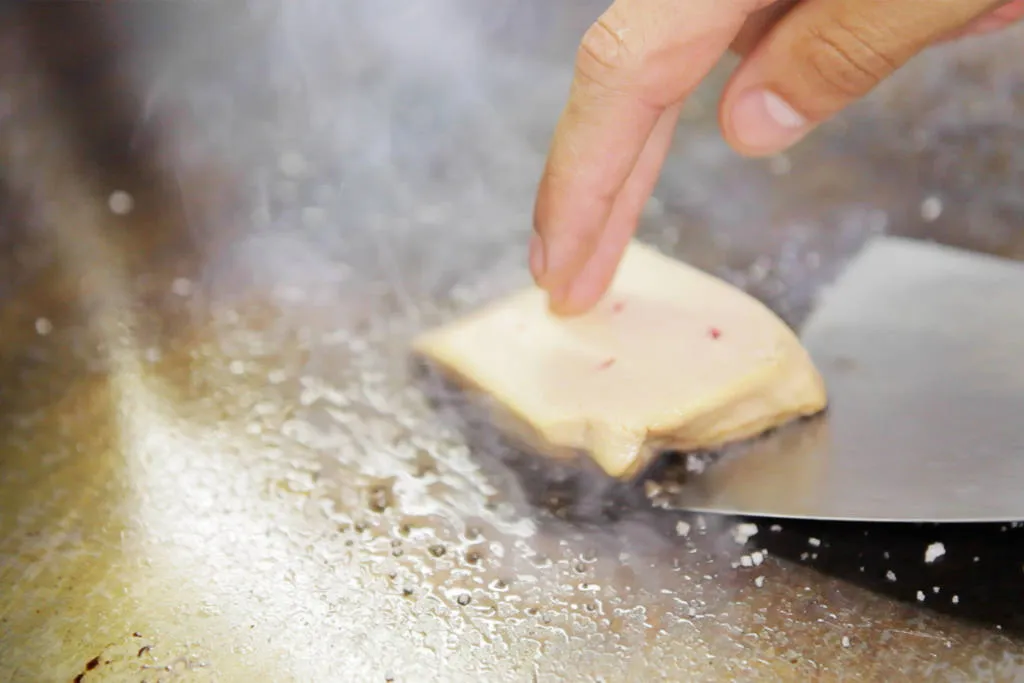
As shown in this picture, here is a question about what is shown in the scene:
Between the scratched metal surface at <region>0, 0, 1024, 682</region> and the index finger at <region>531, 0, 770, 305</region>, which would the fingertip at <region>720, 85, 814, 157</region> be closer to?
the index finger at <region>531, 0, 770, 305</region>

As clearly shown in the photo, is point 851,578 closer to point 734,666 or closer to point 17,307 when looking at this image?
point 734,666

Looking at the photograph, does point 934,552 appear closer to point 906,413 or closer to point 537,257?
point 906,413

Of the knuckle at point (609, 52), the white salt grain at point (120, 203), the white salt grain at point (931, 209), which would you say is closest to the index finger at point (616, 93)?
the knuckle at point (609, 52)

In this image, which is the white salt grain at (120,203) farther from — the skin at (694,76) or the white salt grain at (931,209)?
the white salt grain at (931,209)

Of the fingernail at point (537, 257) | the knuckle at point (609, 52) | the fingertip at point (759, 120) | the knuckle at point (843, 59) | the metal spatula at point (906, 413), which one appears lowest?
the metal spatula at point (906, 413)

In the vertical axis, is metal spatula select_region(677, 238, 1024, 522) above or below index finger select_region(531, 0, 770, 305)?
below

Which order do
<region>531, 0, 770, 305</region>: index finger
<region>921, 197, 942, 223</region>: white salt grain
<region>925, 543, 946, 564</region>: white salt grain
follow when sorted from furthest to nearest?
1. <region>921, 197, 942, 223</region>: white salt grain
2. <region>925, 543, 946, 564</region>: white salt grain
3. <region>531, 0, 770, 305</region>: index finger

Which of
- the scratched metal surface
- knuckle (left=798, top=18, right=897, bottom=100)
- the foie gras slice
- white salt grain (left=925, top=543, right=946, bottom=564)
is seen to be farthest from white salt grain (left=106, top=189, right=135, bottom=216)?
white salt grain (left=925, top=543, right=946, bottom=564)
